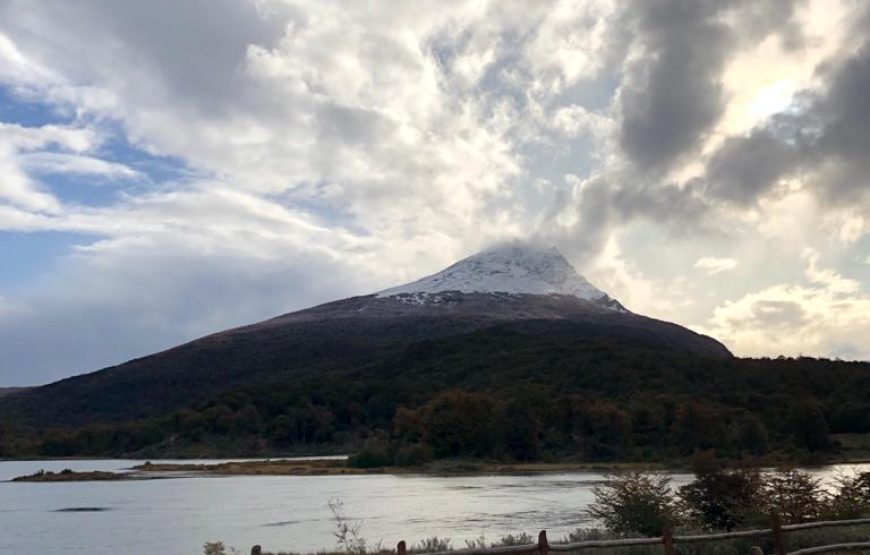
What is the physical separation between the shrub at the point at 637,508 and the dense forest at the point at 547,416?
77107 mm

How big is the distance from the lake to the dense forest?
107 feet

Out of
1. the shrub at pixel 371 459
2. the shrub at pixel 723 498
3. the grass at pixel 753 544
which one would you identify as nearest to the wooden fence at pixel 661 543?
the grass at pixel 753 544

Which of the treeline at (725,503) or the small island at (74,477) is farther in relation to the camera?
the small island at (74,477)

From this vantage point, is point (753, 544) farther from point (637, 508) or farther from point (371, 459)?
point (371, 459)

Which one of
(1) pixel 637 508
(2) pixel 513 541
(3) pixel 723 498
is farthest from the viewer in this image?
(3) pixel 723 498

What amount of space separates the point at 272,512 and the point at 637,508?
3610 cm

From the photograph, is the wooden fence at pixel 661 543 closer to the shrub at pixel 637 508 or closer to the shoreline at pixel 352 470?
the shrub at pixel 637 508

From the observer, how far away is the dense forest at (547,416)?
125812 millimetres

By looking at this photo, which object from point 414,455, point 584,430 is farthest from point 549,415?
point 414,455

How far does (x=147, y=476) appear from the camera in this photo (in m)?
116

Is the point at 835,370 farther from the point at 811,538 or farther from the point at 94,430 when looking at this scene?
the point at 811,538

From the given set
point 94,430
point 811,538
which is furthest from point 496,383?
point 811,538

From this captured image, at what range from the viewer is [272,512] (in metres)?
60.2

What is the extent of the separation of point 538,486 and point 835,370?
119 meters
